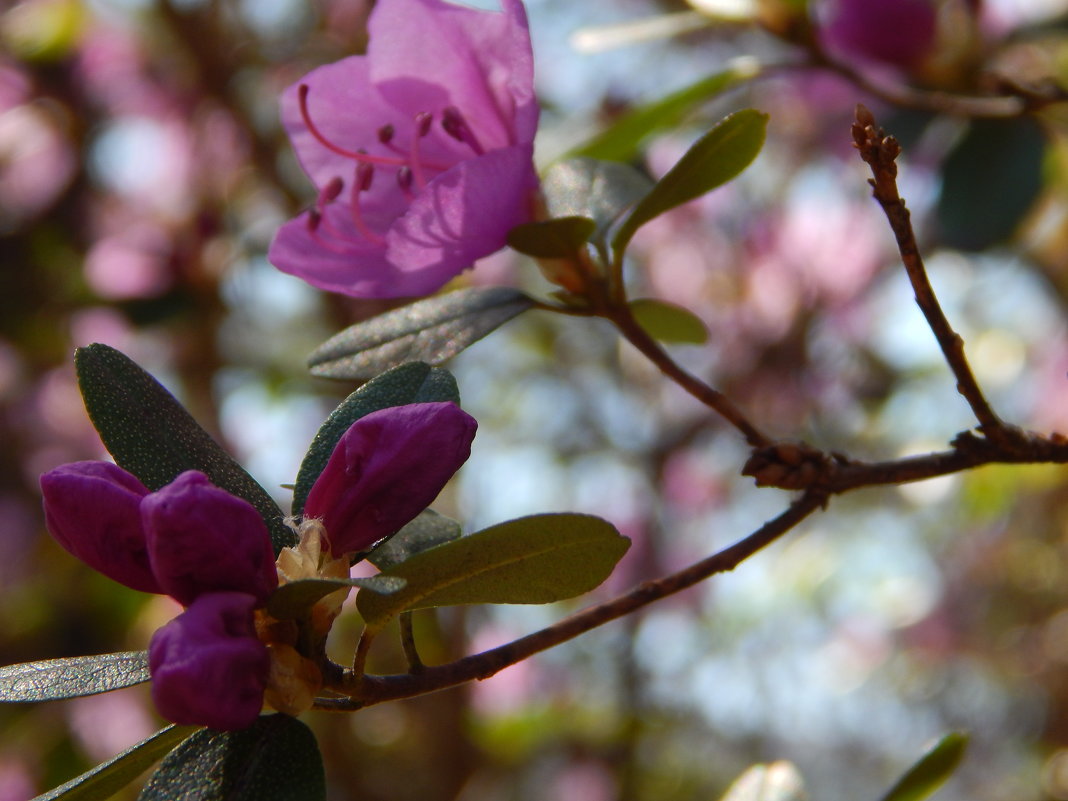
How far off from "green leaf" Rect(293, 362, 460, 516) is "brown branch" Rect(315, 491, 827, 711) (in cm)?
12

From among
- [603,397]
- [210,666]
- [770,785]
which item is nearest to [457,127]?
[210,666]

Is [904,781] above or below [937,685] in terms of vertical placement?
above

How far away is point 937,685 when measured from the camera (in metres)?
4.00

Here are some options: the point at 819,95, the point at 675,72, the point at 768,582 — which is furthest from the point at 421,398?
the point at 675,72

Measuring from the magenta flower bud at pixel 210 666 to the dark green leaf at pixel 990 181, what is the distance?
3.52 ft

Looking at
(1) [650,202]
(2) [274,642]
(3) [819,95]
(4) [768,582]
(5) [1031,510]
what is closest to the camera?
(2) [274,642]

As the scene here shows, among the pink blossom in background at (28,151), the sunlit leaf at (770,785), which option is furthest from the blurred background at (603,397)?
the sunlit leaf at (770,785)

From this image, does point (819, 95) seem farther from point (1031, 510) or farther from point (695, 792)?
point (695, 792)

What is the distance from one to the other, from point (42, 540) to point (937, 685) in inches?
122

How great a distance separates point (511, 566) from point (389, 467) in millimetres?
89

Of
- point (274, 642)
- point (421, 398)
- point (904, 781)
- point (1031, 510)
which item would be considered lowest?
point (1031, 510)

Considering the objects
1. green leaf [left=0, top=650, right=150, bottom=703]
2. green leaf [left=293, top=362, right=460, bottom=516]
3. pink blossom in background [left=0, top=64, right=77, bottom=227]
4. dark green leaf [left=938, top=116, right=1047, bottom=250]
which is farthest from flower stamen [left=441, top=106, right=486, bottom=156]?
pink blossom in background [left=0, top=64, right=77, bottom=227]

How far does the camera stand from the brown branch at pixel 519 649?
616 mm

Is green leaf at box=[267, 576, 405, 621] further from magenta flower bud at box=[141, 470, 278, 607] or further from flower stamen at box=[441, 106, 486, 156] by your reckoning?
flower stamen at box=[441, 106, 486, 156]
